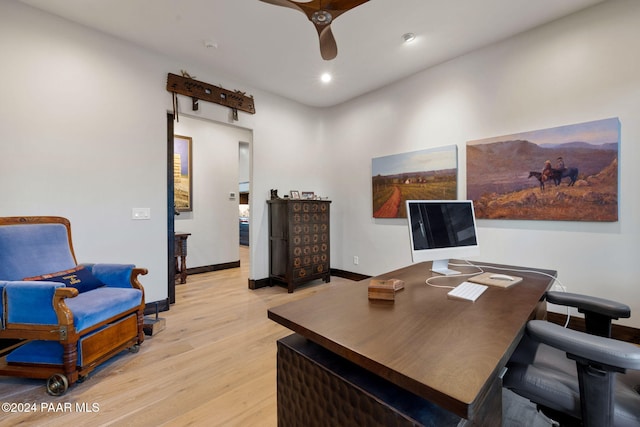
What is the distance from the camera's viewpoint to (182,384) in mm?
1834

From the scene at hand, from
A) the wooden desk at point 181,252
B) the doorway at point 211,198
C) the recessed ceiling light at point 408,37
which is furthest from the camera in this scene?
the doorway at point 211,198

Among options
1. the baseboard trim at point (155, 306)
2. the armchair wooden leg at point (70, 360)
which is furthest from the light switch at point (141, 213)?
the armchair wooden leg at point (70, 360)

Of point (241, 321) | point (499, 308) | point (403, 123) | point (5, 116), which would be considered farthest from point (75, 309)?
point (403, 123)

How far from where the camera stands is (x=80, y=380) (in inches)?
72.5

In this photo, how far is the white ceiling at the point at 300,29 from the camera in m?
2.38

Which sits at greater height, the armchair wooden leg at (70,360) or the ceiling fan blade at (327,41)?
the ceiling fan blade at (327,41)

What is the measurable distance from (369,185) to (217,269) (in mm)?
3283

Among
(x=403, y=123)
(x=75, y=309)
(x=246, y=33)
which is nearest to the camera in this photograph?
(x=75, y=309)

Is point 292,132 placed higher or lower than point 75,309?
higher

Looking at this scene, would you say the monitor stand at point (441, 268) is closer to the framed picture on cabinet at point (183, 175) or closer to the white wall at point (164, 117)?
the white wall at point (164, 117)

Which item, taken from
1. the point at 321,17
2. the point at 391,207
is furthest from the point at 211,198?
the point at 321,17

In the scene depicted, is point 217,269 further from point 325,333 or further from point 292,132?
point 325,333

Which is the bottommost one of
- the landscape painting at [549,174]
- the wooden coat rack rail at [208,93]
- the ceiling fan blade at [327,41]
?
the landscape painting at [549,174]

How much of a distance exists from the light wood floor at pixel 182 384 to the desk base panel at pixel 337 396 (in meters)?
0.65
